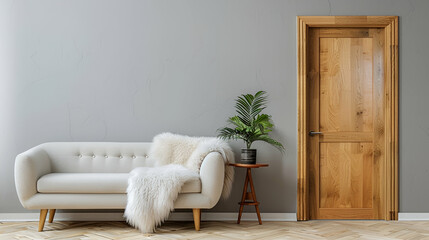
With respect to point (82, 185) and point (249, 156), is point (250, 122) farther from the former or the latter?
point (82, 185)

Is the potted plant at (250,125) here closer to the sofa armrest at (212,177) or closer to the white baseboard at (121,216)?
the sofa armrest at (212,177)

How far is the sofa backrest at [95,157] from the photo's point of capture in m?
3.97

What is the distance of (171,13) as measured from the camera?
→ 4238 millimetres

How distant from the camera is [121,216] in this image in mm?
4078

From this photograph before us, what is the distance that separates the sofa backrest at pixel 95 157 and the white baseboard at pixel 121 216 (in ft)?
1.49

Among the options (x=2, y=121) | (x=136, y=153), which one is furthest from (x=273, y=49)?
(x=2, y=121)

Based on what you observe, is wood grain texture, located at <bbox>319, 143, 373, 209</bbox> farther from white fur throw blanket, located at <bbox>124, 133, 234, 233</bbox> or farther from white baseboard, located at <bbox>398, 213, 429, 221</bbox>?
white fur throw blanket, located at <bbox>124, 133, 234, 233</bbox>

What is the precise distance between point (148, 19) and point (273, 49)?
1263 mm

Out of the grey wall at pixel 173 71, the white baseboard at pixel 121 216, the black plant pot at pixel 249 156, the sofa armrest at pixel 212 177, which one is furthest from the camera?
the grey wall at pixel 173 71

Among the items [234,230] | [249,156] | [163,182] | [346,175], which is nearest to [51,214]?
[163,182]

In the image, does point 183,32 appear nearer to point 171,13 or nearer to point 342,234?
point 171,13

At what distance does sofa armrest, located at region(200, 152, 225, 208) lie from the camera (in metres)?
3.56

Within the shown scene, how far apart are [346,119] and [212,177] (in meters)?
1.57

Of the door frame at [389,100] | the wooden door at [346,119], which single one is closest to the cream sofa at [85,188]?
the door frame at [389,100]
